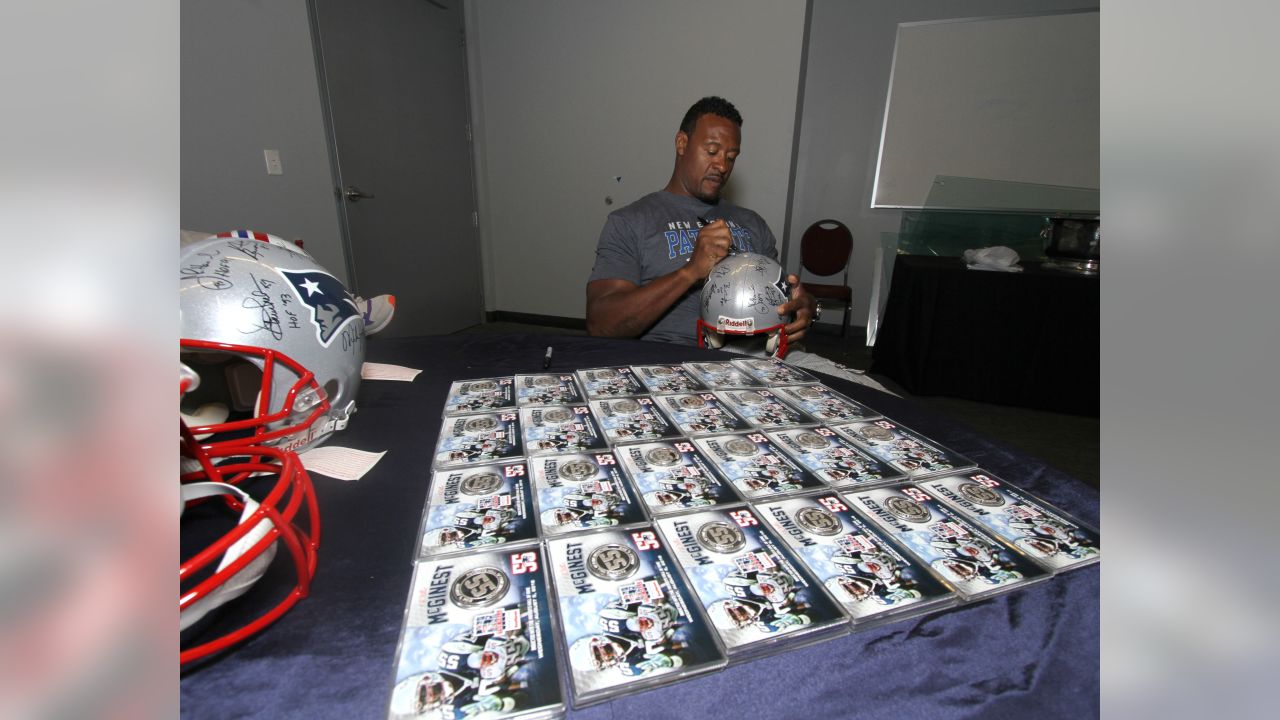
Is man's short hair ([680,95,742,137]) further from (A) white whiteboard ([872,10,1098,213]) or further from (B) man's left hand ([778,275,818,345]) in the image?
(A) white whiteboard ([872,10,1098,213])

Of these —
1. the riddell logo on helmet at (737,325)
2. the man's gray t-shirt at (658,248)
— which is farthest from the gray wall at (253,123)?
the riddell logo on helmet at (737,325)

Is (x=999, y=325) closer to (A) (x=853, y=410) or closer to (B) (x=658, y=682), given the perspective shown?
(A) (x=853, y=410)

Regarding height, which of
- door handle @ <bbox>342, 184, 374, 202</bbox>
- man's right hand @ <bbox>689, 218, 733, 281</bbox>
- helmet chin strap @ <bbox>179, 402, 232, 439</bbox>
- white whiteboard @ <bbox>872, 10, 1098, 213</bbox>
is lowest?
helmet chin strap @ <bbox>179, 402, 232, 439</bbox>

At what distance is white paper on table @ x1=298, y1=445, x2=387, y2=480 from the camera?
1.85 feet

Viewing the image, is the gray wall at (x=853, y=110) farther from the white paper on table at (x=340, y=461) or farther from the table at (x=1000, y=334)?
the white paper on table at (x=340, y=461)

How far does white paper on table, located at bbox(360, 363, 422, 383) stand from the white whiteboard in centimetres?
326

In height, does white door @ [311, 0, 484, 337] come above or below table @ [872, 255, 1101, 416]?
above

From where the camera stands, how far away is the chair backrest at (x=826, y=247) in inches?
127

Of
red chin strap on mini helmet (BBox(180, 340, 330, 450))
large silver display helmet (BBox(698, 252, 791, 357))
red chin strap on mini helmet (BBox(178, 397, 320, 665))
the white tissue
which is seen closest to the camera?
red chin strap on mini helmet (BBox(178, 397, 320, 665))

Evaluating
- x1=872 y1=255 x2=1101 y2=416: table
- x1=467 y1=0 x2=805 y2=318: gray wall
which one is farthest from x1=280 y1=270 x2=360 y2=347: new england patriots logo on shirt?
x1=467 y1=0 x2=805 y2=318: gray wall

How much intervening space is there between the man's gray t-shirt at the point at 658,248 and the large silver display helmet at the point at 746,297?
291mm

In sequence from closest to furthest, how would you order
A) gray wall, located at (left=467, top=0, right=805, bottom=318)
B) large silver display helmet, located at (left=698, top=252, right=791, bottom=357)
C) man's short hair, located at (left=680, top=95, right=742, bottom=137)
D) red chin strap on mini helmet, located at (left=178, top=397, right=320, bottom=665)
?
1. red chin strap on mini helmet, located at (left=178, top=397, right=320, bottom=665)
2. large silver display helmet, located at (left=698, top=252, right=791, bottom=357)
3. man's short hair, located at (left=680, top=95, right=742, bottom=137)
4. gray wall, located at (left=467, top=0, right=805, bottom=318)

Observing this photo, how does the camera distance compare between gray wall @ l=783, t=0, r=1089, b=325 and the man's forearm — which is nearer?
the man's forearm
